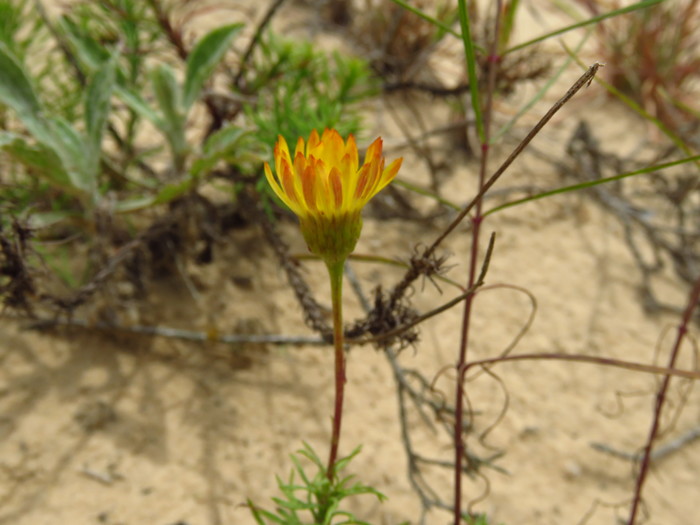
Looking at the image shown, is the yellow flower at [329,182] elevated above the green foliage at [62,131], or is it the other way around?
the green foliage at [62,131]

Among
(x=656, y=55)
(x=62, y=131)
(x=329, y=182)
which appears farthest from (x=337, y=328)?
(x=656, y=55)

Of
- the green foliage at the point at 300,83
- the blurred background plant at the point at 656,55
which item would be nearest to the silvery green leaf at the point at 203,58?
the green foliage at the point at 300,83

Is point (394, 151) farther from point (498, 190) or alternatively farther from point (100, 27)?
point (100, 27)

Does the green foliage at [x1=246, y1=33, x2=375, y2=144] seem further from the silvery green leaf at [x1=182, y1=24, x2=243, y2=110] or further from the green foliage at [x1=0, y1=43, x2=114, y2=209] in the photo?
the green foliage at [x1=0, y1=43, x2=114, y2=209]

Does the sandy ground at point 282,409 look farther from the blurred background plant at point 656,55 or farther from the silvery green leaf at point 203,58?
the blurred background plant at point 656,55

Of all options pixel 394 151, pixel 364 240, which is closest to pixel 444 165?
pixel 394 151

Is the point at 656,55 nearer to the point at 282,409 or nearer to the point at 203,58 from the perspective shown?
the point at 203,58
